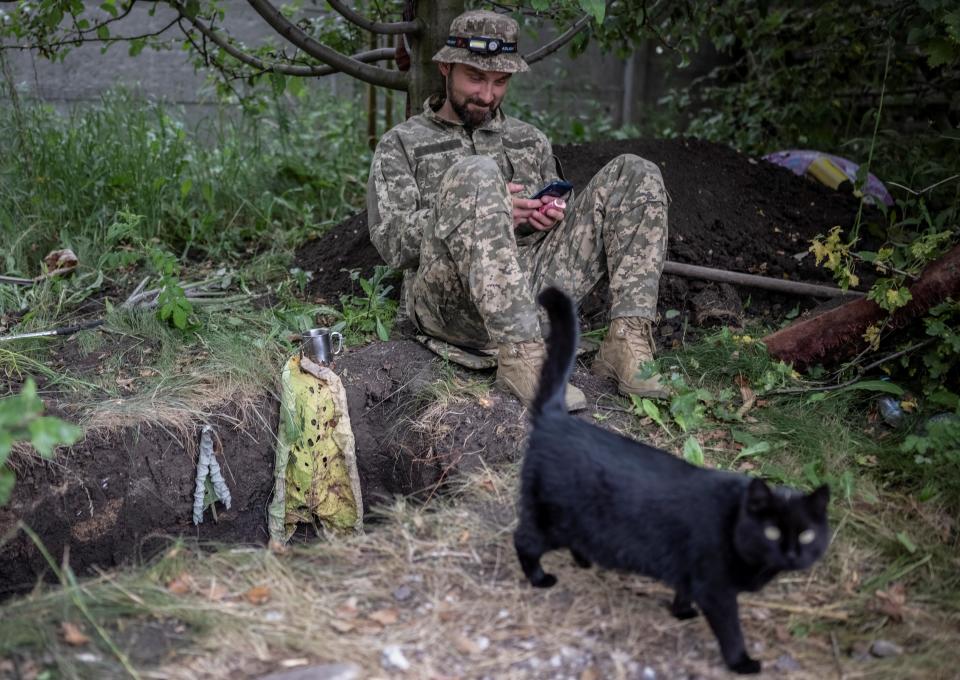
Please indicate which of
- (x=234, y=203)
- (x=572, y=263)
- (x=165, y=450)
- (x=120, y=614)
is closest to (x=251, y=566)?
(x=120, y=614)

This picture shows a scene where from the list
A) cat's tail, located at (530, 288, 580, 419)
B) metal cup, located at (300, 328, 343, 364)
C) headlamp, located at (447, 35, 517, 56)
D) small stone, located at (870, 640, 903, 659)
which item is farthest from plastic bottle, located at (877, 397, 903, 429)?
metal cup, located at (300, 328, 343, 364)

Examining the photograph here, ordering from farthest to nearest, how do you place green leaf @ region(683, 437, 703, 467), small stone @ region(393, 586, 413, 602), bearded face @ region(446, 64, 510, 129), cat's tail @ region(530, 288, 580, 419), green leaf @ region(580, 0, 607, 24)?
1. bearded face @ region(446, 64, 510, 129)
2. green leaf @ region(683, 437, 703, 467)
3. green leaf @ region(580, 0, 607, 24)
4. small stone @ region(393, 586, 413, 602)
5. cat's tail @ region(530, 288, 580, 419)

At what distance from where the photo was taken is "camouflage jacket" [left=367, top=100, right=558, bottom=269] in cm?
359

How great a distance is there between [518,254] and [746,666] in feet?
6.34

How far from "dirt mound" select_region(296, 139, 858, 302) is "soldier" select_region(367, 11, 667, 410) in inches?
30.8

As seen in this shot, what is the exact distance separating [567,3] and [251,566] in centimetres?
269

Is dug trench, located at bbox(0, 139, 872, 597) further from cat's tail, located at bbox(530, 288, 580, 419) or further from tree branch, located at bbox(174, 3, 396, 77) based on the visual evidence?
tree branch, located at bbox(174, 3, 396, 77)

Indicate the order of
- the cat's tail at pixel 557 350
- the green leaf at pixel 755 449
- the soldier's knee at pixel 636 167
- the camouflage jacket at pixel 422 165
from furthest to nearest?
the camouflage jacket at pixel 422 165 → the soldier's knee at pixel 636 167 → the green leaf at pixel 755 449 → the cat's tail at pixel 557 350

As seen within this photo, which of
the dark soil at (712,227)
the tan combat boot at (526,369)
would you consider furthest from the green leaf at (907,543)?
the dark soil at (712,227)

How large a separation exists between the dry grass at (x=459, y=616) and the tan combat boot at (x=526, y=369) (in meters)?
0.76

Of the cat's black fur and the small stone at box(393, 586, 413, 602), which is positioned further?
the small stone at box(393, 586, 413, 602)

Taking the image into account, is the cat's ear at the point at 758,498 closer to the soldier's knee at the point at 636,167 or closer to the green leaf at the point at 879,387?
the green leaf at the point at 879,387

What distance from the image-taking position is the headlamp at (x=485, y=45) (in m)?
3.57

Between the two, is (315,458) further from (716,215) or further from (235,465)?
(716,215)
